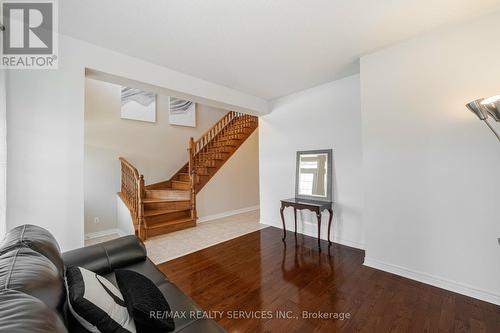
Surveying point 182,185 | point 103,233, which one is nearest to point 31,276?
point 103,233

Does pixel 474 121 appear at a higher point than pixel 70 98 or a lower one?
lower

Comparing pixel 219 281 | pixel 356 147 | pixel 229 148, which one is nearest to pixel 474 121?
pixel 356 147

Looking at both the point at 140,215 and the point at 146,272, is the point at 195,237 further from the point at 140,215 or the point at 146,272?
the point at 146,272

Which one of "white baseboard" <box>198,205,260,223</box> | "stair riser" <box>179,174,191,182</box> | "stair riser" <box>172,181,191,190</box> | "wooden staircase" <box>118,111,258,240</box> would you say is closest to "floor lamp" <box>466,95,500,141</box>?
"wooden staircase" <box>118,111,258,240</box>

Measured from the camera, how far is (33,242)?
104 centimetres

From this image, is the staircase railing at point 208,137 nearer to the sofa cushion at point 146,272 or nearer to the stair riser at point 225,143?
the stair riser at point 225,143

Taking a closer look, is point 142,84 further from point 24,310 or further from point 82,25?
point 24,310

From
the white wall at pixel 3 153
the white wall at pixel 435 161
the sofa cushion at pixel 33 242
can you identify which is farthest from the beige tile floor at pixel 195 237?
the white wall at pixel 435 161

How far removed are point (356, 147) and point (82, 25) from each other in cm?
358

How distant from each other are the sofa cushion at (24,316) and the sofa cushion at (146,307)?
1.34 feet

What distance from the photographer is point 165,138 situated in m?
5.34

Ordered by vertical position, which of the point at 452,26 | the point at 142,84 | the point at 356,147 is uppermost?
the point at 452,26

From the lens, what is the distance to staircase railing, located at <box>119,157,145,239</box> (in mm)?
3574

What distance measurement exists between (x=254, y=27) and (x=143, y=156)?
406 centimetres
